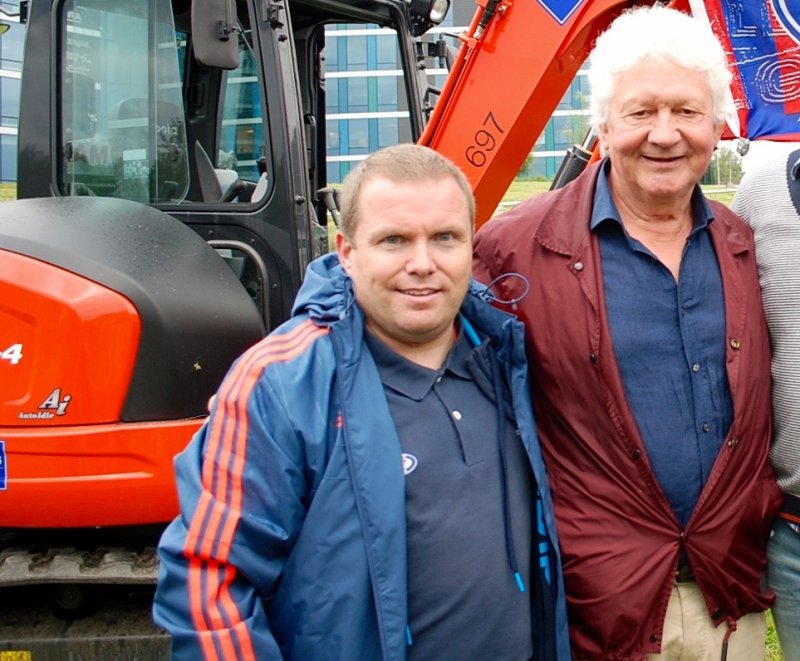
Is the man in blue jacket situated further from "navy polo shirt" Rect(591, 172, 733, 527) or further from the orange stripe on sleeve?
"navy polo shirt" Rect(591, 172, 733, 527)

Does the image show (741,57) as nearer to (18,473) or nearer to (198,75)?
(198,75)

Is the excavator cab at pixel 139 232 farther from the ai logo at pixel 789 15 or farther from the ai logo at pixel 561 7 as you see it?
the ai logo at pixel 789 15

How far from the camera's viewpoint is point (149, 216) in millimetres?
2861

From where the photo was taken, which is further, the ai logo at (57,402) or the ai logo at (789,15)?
the ai logo at (789,15)

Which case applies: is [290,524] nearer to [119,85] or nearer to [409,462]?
[409,462]

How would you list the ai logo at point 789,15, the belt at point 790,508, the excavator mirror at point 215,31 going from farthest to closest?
the ai logo at point 789,15
the excavator mirror at point 215,31
the belt at point 790,508

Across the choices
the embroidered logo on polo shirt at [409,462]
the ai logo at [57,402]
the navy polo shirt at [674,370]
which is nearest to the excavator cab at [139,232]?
the ai logo at [57,402]

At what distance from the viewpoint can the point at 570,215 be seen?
1.97 metres

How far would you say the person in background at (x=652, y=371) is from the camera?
1.84 meters

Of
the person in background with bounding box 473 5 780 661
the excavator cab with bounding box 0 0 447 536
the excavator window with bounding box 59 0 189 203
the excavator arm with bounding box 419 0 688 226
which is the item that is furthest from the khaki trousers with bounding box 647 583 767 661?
the excavator window with bounding box 59 0 189 203

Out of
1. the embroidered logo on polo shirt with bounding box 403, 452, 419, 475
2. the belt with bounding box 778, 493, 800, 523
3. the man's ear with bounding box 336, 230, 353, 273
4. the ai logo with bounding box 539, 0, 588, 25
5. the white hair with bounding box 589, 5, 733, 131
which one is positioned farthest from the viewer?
the ai logo with bounding box 539, 0, 588, 25

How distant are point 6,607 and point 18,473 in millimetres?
579

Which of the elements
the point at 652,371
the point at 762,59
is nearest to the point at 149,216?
the point at 652,371

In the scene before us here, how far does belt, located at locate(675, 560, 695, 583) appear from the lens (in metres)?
1.88
